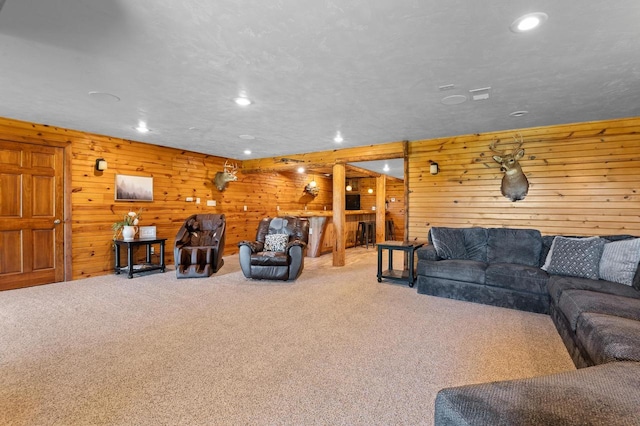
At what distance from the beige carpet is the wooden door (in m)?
0.49

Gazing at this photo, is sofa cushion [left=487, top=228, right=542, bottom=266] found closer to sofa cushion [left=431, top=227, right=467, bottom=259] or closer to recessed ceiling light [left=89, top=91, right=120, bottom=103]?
sofa cushion [left=431, top=227, right=467, bottom=259]

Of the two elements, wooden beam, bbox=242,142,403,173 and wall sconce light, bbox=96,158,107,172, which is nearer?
wall sconce light, bbox=96,158,107,172

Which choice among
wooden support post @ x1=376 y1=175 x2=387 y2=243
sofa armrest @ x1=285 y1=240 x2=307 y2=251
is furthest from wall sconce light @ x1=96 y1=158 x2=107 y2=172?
wooden support post @ x1=376 y1=175 x2=387 y2=243

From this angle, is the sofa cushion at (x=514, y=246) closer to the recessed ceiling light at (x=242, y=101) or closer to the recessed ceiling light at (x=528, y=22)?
the recessed ceiling light at (x=528, y=22)

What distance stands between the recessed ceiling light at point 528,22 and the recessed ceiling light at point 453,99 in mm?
1200

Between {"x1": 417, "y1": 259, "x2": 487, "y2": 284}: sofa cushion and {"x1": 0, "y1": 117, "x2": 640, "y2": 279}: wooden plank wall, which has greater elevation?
{"x1": 0, "y1": 117, "x2": 640, "y2": 279}: wooden plank wall

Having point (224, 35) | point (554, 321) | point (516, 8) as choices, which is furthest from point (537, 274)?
point (224, 35)

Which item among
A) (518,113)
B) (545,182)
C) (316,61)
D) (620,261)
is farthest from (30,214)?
(545,182)

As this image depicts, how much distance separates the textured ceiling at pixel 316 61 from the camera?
6.24 ft

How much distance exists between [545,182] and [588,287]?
2.08 m

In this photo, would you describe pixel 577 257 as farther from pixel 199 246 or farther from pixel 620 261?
pixel 199 246

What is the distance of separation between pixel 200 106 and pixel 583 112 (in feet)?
15.4

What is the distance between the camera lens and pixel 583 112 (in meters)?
3.72

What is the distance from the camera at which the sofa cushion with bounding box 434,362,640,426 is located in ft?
3.26
